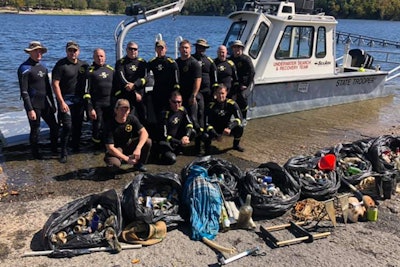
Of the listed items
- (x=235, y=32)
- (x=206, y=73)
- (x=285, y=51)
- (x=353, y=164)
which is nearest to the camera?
(x=353, y=164)

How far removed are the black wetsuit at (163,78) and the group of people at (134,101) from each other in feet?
0.05

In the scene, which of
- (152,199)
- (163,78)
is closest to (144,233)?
(152,199)

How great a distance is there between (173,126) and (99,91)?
1201 mm

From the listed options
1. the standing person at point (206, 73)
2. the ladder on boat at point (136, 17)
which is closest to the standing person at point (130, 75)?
the standing person at point (206, 73)

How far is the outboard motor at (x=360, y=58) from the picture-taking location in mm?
12500

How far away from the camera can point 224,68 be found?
7.25 meters

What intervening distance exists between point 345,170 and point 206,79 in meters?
2.66

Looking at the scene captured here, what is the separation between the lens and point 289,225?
4520mm

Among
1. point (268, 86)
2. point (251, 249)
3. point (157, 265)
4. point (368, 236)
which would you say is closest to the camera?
point (157, 265)

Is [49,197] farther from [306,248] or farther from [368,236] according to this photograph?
[368,236]

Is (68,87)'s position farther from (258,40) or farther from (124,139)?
(258,40)

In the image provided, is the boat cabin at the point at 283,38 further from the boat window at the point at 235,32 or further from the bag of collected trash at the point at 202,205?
the bag of collected trash at the point at 202,205

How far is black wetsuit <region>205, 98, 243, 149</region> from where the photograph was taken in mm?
6805

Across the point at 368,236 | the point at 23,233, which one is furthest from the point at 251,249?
the point at 23,233
